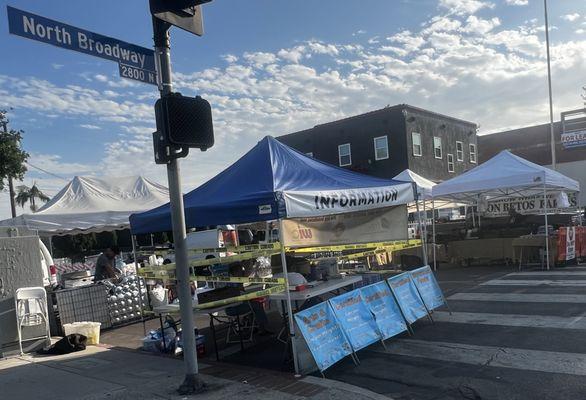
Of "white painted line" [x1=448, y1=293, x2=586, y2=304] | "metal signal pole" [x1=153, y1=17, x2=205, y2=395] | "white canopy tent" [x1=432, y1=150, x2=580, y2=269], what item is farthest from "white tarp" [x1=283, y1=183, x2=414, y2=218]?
"white canopy tent" [x1=432, y1=150, x2=580, y2=269]

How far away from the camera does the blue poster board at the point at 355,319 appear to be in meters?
6.48

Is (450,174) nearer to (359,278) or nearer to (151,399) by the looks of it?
(359,278)

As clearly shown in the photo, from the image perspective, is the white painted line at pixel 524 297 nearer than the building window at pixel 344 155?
Yes

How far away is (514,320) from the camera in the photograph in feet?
26.1

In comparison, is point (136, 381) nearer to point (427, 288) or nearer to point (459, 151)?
point (427, 288)

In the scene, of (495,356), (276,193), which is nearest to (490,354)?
(495,356)

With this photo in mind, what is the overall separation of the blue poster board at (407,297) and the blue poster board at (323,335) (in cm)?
163

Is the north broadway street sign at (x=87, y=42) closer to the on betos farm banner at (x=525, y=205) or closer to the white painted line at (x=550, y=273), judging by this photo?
the white painted line at (x=550, y=273)

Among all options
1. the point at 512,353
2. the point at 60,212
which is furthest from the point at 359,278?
the point at 60,212

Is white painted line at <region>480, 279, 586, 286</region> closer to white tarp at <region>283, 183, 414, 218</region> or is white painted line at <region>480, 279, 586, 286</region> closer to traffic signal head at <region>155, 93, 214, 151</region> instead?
white tarp at <region>283, 183, 414, 218</region>

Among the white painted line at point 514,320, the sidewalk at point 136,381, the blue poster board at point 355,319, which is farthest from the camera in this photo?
the white painted line at point 514,320

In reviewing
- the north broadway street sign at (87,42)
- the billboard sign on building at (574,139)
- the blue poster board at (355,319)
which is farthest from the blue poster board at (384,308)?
the billboard sign on building at (574,139)

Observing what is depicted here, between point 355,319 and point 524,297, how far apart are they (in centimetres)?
479

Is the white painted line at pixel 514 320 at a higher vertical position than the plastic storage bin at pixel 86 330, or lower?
lower
